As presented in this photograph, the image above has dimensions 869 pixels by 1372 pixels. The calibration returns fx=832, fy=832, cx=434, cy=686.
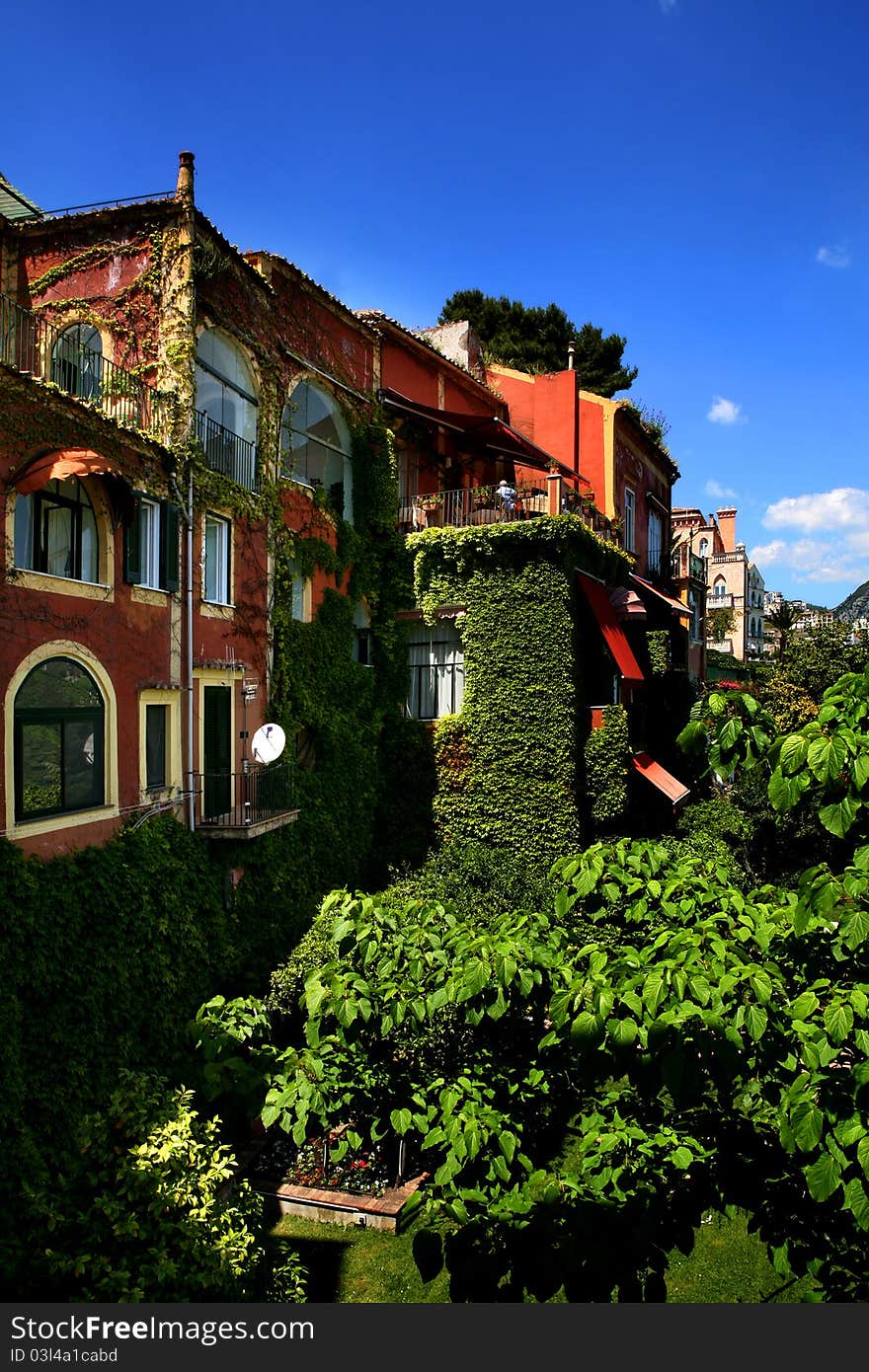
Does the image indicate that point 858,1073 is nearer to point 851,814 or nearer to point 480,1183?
point 851,814

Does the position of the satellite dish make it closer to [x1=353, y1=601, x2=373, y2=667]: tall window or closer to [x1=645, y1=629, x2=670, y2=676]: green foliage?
[x1=353, y1=601, x2=373, y2=667]: tall window

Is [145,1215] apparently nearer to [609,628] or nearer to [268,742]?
[268,742]

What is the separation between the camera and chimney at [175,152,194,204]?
606 inches

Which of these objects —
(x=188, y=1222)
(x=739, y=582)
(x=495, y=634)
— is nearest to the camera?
(x=188, y=1222)

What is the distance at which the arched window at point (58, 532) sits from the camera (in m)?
12.2

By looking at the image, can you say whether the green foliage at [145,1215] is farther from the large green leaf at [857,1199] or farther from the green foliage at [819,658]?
the green foliage at [819,658]

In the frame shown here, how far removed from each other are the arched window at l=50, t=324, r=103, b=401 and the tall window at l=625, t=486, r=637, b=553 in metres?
17.3

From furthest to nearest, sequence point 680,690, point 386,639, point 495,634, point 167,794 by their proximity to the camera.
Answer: point 680,690
point 386,639
point 495,634
point 167,794

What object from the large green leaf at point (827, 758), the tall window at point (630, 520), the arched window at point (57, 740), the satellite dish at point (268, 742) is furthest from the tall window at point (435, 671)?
the large green leaf at point (827, 758)

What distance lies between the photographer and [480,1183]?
19.7ft

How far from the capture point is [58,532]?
42.2 feet

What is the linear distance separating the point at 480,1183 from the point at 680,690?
27.0 metres

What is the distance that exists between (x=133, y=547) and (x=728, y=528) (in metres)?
75.1

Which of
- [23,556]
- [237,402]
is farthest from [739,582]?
[23,556]
